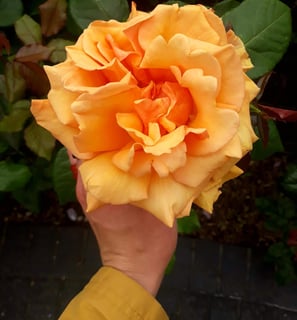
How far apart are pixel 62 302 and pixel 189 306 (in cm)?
46

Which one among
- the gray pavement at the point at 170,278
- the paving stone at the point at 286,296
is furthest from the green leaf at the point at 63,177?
the paving stone at the point at 286,296

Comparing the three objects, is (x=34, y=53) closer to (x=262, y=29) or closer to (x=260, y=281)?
(x=262, y=29)

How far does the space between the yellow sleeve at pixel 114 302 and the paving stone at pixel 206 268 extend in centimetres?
97

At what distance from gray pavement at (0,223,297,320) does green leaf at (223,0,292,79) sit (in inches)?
39.5

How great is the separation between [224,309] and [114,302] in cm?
104

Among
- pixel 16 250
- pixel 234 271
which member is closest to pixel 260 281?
pixel 234 271

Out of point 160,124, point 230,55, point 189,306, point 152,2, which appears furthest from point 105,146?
point 189,306

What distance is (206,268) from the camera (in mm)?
2096

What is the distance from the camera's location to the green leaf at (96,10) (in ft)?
4.25

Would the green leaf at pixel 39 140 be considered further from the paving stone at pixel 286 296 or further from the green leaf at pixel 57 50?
the paving stone at pixel 286 296

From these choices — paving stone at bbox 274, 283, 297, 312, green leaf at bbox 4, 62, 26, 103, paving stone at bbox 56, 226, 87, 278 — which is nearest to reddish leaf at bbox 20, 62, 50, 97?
green leaf at bbox 4, 62, 26, 103

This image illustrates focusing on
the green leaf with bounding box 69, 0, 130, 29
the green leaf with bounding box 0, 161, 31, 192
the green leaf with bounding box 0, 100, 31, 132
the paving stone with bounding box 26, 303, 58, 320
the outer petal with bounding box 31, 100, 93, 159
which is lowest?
the paving stone with bounding box 26, 303, 58, 320

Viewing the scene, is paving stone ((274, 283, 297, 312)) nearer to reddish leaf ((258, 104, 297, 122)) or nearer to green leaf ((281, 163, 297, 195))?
green leaf ((281, 163, 297, 195))

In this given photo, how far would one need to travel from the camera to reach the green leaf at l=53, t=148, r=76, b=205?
4.38 feet
